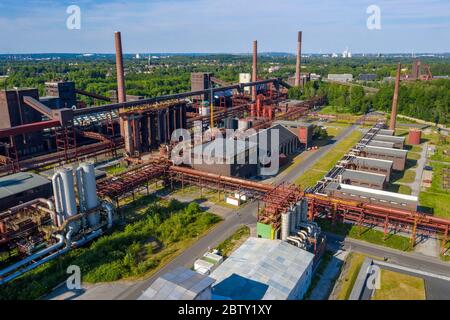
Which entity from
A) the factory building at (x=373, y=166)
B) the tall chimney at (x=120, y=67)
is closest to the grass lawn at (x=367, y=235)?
the factory building at (x=373, y=166)

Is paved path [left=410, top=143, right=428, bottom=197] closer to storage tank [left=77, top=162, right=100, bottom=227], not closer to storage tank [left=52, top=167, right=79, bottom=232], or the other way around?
storage tank [left=77, top=162, right=100, bottom=227]

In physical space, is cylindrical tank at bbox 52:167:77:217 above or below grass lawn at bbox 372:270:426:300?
above

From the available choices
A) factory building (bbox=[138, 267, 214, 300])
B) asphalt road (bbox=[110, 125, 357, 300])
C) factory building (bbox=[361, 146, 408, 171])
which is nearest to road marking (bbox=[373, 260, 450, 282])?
asphalt road (bbox=[110, 125, 357, 300])

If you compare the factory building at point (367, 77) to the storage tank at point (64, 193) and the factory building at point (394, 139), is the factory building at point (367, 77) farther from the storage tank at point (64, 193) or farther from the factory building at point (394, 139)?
the storage tank at point (64, 193)

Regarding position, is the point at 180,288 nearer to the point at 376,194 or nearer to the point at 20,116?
the point at 376,194

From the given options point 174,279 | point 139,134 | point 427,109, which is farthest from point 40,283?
point 427,109
